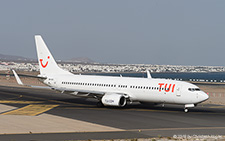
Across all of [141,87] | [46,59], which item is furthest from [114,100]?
[46,59]

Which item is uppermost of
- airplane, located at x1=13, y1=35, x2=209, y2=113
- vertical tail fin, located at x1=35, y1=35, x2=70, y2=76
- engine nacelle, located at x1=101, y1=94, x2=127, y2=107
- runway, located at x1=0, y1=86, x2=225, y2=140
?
vertical tail fin, located at x1=35, y1=35, x2=70, y2=76

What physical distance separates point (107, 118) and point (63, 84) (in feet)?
57.8

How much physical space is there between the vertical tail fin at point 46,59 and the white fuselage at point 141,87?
207cm

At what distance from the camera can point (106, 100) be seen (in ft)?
143

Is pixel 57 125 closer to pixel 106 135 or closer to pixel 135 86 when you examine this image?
pixel 106 135

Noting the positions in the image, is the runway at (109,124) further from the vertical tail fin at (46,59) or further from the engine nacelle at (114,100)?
the vertical tail fin at (46,59)

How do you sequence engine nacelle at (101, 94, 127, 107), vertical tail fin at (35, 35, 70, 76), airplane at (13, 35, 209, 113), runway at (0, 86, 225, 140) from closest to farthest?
runway at (0, 86, 225, 140) → airplane at (13, 35, 209, 113) → engine nacelle at (101, 94, 127, 107) → vertical tail fin at (35, 35, 70, 76)

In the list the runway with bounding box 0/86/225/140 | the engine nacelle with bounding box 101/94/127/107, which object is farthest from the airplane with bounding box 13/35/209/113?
the runway with bounding box 0/86/225/140

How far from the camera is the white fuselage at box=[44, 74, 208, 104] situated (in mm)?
40406

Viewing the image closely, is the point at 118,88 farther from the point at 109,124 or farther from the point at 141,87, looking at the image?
the point at 109,124

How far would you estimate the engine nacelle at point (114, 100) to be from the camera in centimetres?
4262

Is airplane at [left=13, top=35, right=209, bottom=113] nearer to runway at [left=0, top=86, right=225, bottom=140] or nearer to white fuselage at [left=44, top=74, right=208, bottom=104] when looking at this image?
white fuselage at [left=44, top=74, right=208, bottom=104]

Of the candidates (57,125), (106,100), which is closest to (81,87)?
(106,100)

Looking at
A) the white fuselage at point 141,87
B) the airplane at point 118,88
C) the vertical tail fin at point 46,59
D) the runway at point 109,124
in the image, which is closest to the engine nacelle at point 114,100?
the airplane at point 118,88
